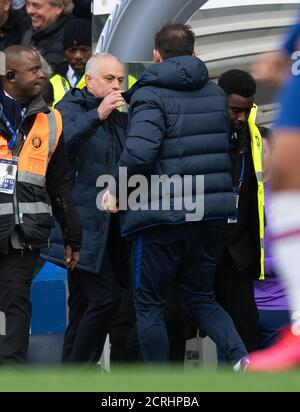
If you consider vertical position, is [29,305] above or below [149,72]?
below

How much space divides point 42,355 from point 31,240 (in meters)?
1.47

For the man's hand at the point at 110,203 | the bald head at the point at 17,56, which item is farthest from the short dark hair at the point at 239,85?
the bald head at the point at 17,56

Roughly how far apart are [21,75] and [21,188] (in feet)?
2.14

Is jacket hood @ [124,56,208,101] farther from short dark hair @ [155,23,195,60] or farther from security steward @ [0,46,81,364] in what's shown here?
security steward @ [0,46,81,364]

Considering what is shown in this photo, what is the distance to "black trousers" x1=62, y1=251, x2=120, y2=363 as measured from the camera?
7.34 metres

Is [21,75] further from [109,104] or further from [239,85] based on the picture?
[239,85]

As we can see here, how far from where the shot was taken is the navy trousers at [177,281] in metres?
6.71

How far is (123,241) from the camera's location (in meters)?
7.47

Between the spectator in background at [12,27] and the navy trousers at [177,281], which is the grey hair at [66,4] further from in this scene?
the navy trousers at [177,281]

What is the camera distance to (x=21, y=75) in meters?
6.82

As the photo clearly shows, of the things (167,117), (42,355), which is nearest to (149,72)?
(167,117)
